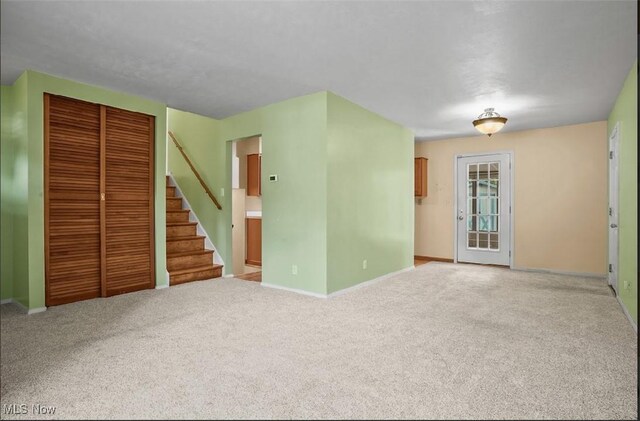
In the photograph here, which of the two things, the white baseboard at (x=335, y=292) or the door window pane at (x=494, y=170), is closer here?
the white baseboard at (x=335, y=292)

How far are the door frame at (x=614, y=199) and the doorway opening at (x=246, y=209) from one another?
16.5 feet

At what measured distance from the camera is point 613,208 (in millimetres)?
4641

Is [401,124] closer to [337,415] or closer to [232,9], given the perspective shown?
[232,9]

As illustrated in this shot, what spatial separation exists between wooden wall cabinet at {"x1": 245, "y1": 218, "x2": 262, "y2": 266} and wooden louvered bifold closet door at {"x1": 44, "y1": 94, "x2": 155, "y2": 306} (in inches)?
92.7

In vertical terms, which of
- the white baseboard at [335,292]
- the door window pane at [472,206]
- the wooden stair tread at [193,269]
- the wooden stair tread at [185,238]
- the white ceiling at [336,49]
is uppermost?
the white ceiling at [336,49]

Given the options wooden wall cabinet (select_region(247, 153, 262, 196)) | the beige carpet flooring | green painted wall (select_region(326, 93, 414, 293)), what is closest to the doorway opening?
wooden wall cabinet (select_region(247, 153, 262, 196))

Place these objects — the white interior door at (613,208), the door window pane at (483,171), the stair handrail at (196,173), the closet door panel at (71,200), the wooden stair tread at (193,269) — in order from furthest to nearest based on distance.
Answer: the door window pane at (483,171)
the stair handrail at (196,173)
the wooden stair tread at (193,269)
the white interior door at (613,208)
the closet door panel at (71,200)

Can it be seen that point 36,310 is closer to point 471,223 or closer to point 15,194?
point 15,194

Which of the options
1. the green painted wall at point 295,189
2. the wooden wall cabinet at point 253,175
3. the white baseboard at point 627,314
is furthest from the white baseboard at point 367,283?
the wooden wall cabinet at point 253,175

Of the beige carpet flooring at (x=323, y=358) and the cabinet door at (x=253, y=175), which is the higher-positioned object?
the cabinet door at (x=253, y=175)

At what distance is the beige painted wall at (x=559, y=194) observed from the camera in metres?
5.32

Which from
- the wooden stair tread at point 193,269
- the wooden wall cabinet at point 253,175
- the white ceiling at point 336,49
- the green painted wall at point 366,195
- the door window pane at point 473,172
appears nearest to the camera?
the white ceiling at point 336,49

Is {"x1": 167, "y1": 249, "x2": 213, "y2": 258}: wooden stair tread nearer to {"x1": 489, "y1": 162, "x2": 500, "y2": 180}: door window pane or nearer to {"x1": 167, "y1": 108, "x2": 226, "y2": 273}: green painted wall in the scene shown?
{"x1": 167, "y1": 108, "x2": 226, "y2": 273}: green painted wall

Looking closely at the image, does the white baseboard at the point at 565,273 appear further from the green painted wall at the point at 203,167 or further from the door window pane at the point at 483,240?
the green painted wall at the point at 203,167
